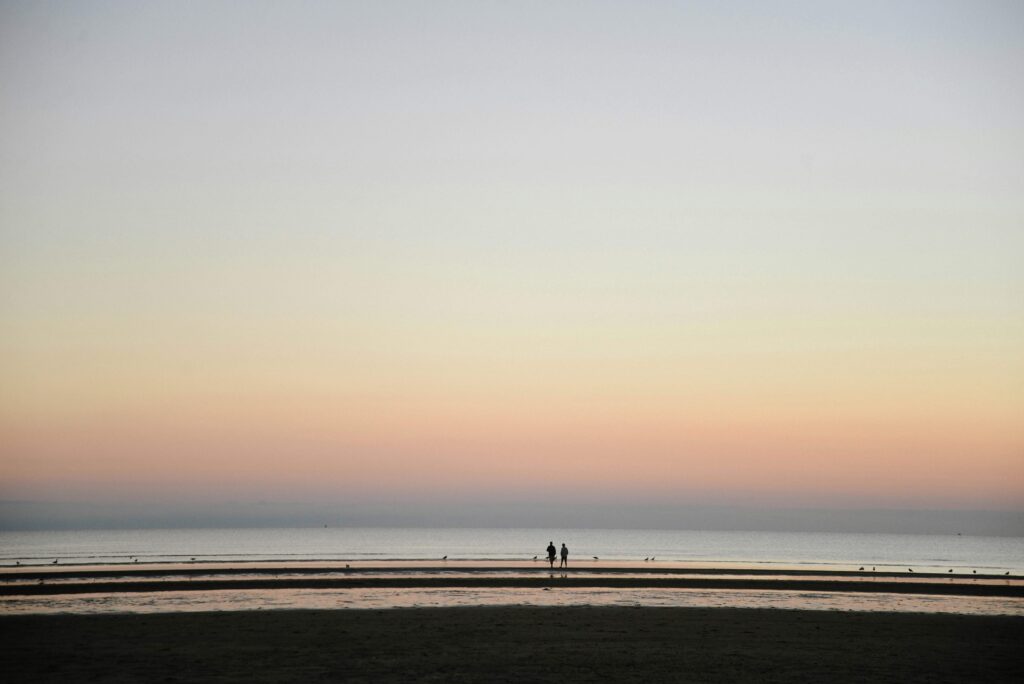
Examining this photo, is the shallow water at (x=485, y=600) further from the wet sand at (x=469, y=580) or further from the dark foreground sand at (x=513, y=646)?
the dark foreground sand at (x=513, y=646)

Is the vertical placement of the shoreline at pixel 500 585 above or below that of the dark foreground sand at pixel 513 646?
above

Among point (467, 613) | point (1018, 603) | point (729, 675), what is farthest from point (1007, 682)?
point (1018, 603)

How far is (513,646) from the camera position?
22875mm

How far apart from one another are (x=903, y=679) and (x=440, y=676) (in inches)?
375

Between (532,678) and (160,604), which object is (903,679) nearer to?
(532,678)

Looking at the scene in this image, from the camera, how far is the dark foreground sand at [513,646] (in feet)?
62.6

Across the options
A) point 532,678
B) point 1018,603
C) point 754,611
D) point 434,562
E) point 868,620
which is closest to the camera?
point 532,678

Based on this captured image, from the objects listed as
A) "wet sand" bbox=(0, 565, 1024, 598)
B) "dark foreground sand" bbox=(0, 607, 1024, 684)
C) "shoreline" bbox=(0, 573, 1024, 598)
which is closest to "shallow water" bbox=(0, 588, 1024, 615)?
"shoreline" bbox=(0, 573, 1024, 598)

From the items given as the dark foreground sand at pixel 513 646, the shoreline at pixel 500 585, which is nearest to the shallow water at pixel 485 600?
the shoreline at pixel 500 585

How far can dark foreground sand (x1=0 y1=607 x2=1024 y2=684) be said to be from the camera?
19.1 m

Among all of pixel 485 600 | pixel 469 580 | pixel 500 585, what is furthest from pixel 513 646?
pixel 469 580

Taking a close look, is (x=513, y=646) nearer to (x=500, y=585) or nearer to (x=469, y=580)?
(x=500, y=585)

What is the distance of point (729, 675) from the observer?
62.3 ft

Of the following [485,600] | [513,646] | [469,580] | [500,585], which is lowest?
[513,646]
